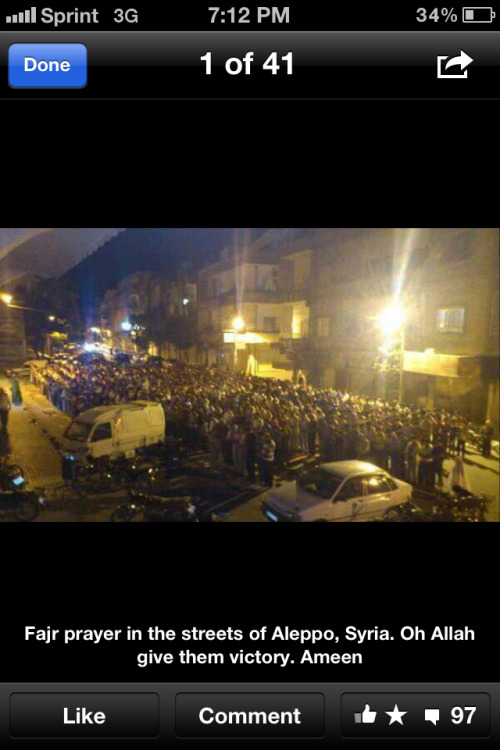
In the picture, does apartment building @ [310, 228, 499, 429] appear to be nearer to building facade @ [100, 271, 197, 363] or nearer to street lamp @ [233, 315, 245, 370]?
street lamp @ [233, 315, 245, 370]

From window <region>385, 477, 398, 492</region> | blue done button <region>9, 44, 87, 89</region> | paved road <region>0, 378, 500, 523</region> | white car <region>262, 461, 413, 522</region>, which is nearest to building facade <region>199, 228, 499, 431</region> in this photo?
paved road <region>0, 378, 500, 523</region>

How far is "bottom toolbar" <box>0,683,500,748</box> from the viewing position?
188cm

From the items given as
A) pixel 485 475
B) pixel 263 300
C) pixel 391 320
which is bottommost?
pixel 485 475

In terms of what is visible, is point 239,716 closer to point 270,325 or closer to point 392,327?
point 392,327

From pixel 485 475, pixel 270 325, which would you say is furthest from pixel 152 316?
pixel 485 475

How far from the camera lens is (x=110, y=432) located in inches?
289

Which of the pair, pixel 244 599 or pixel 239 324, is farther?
pixel 239 324

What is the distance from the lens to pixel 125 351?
1227cm

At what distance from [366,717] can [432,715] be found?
37 cm

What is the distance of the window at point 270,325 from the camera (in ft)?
55.5

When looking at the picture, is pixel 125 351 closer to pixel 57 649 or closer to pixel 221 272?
pixel 221 272

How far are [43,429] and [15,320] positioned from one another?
3890mm

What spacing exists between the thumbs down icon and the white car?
2705mm

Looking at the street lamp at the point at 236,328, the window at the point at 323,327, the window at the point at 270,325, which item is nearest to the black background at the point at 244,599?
the street lamp at the point at 236,328
